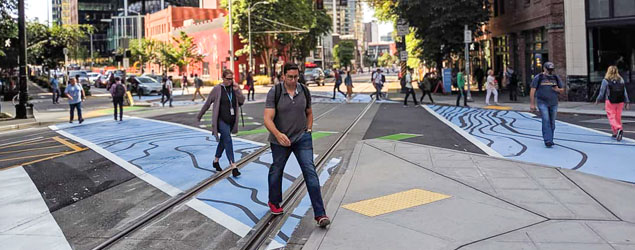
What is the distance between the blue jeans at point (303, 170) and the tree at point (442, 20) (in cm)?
2502

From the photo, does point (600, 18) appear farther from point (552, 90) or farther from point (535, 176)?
point (535, 176)

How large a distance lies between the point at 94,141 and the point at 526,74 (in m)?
22.2

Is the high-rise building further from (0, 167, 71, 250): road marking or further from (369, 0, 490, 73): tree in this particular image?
(0, 167, 71, 250): road marking

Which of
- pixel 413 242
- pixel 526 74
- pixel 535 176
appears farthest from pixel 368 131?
pixel 526 74

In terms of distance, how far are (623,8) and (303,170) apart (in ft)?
69.6

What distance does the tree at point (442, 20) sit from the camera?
2952 cm

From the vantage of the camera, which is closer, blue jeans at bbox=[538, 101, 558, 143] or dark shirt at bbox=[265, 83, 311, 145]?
dark shirt at bbox=[265, 83, 311, 145]

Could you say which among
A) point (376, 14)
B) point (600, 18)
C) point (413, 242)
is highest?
point (376, 14)

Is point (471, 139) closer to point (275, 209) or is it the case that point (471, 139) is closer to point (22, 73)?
point (275, 209)

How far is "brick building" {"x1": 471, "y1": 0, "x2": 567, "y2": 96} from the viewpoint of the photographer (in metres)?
24.0

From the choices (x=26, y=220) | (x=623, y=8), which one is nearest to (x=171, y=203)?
(x=26, y=220)

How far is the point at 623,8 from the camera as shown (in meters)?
22.3

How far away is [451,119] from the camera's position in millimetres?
17953

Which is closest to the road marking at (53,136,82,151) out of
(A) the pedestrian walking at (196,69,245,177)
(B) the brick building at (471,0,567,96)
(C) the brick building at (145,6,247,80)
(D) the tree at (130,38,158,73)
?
(A) the pedestrian walking at (196,69,245,177)
